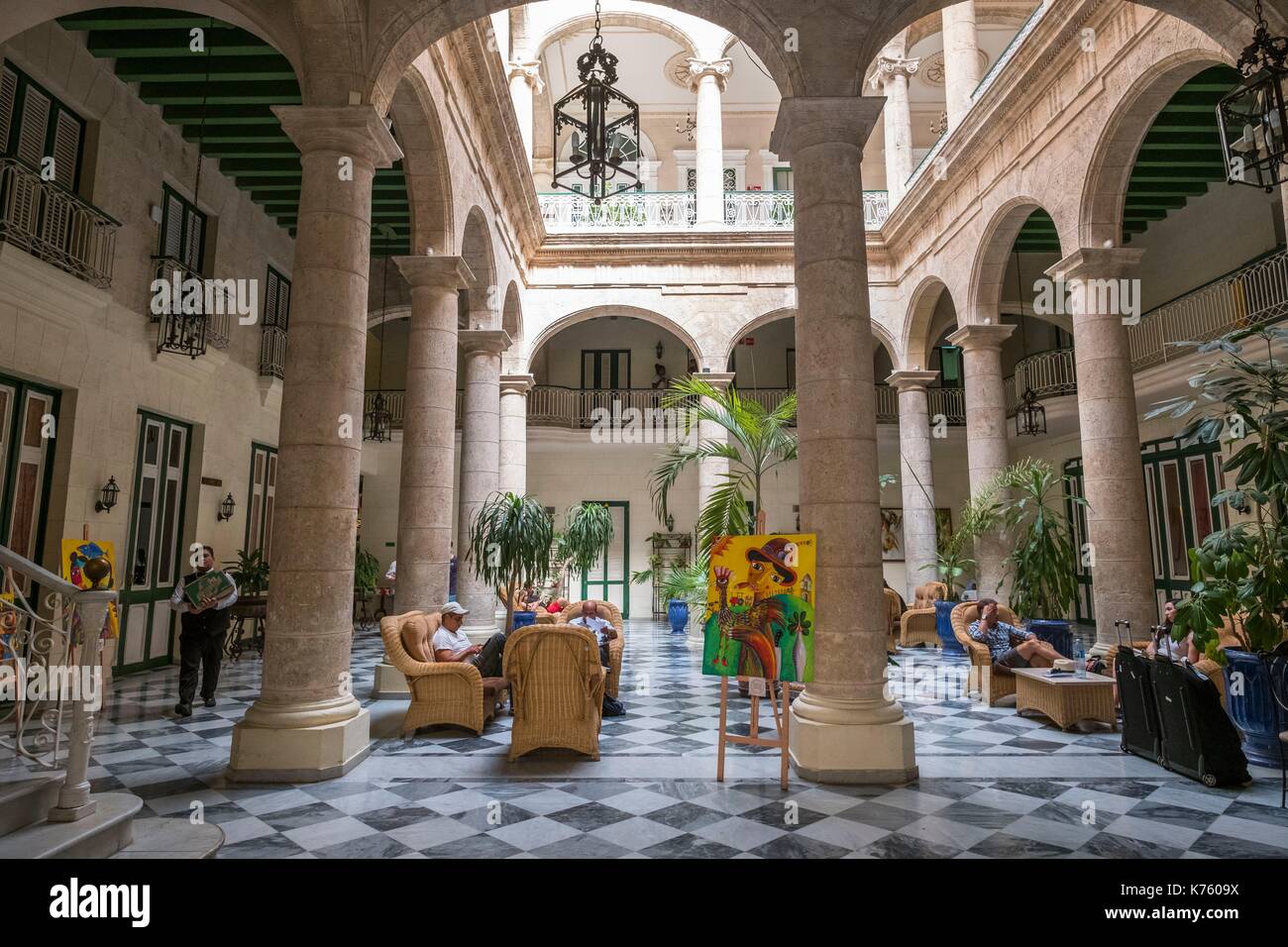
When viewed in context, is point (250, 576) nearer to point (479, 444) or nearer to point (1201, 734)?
point (479, 444)

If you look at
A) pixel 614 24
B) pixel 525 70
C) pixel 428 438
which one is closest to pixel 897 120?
pixel 614 24

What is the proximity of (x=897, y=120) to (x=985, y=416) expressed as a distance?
6.00 meters

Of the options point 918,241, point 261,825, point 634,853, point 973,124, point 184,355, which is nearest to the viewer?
point 634,853

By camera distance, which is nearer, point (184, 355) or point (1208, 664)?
point (1208, 664)

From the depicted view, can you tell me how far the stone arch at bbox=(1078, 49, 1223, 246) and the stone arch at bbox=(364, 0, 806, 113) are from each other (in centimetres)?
444

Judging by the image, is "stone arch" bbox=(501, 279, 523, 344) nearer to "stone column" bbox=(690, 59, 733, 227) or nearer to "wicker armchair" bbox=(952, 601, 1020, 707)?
"stone column" bbox=(690, 59, 733, 227)

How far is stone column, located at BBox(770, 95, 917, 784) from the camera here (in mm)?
4609

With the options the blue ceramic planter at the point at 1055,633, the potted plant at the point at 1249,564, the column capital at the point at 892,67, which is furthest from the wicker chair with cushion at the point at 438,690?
the column capital at the point at 892,67

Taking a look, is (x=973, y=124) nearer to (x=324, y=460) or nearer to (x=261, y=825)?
(x=324, y=460)

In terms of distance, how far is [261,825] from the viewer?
12.5 ft

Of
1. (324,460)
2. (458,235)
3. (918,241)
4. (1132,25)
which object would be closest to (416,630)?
(324,460)

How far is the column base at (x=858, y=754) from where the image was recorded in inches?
179

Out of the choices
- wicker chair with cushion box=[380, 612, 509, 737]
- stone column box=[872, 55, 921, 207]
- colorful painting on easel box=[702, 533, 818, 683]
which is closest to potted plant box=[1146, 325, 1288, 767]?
colorful painting on easel box=[702, 533, 818, 683]

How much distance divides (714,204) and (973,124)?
177 inches
